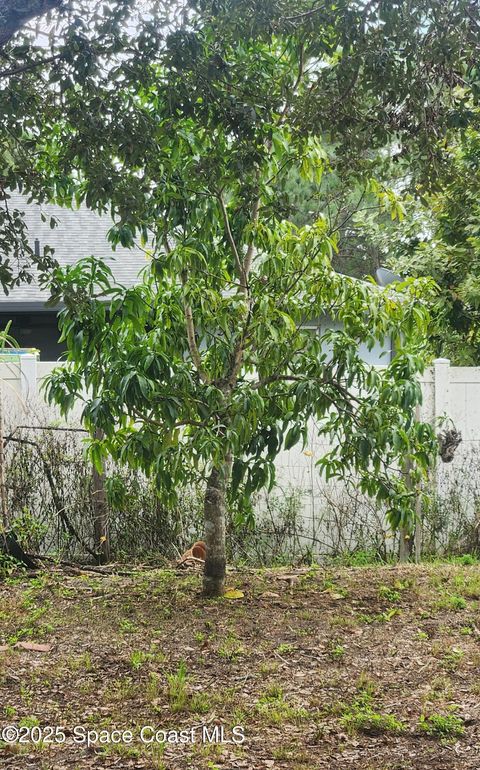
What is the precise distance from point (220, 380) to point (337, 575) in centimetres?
203

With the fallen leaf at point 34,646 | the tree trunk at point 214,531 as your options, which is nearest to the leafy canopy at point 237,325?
the tree trunk at point 214,531

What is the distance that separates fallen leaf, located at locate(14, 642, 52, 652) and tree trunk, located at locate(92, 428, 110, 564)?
2.07 metres

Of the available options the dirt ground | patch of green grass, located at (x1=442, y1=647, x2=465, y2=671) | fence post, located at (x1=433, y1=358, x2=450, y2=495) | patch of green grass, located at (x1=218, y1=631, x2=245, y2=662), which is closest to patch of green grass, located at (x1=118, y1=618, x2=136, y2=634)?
the dirt ground

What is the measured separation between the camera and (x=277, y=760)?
345 cm

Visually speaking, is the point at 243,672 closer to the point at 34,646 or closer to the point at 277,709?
the point at 277,709

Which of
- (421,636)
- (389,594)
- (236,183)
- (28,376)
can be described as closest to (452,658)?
(421,636)

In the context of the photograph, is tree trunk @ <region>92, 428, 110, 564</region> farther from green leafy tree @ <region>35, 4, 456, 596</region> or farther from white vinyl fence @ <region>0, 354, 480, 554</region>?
green leafy tree @ <region>35, 4, 456, 596</region>

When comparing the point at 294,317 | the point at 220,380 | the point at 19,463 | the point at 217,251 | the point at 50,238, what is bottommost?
the point at 19,463

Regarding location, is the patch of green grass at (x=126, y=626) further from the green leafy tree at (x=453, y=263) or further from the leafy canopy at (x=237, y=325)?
the green leafy tree at (x=453, y=263)

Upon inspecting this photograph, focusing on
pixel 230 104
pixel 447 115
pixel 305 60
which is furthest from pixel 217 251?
pixel 447 115

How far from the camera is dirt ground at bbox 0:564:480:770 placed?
3.56 meters

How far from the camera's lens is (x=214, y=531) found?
18.4 ft

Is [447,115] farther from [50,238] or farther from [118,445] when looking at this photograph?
[50,238]

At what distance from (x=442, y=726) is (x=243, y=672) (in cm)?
111
